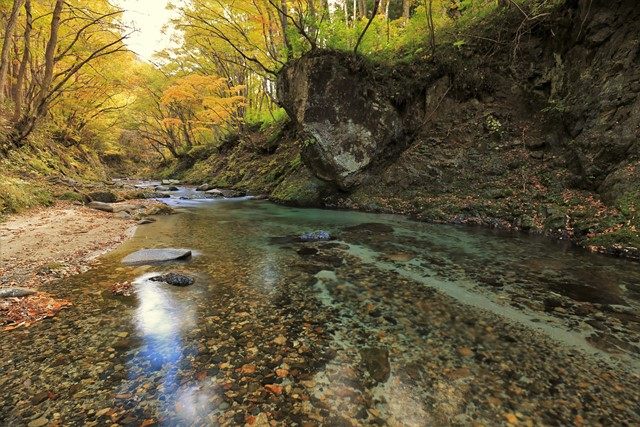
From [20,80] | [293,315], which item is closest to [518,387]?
[293,315]

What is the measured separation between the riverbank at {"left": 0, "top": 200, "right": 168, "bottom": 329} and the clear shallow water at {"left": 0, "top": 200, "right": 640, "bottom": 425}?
34cm

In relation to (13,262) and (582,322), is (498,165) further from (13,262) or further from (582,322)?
(13,262)

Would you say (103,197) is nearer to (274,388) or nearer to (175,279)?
(175,279)

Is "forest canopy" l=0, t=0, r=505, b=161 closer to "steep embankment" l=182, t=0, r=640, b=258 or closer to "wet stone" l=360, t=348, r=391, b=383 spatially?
"steep embankment" l=182, t=0, r=640, b=258

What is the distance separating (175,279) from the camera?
5.66 metres

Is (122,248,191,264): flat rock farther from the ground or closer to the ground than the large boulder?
closer to the ground

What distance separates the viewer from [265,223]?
11.4 metres

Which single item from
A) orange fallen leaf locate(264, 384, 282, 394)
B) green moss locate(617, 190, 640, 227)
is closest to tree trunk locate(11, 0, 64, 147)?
orange fallen leaf locate(264, 384, 282, 394)

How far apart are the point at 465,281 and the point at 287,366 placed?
3854 mm

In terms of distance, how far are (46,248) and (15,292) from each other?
2511mm

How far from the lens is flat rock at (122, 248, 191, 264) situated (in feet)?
21.9

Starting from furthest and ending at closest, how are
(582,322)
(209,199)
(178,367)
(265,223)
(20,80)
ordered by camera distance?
(209,199), (20,80), (265,223), (582,322), (178,367)

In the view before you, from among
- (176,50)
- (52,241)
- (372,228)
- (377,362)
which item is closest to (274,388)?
(377,362)

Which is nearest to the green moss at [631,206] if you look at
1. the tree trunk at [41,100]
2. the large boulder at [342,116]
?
the large boulder at [342,116]
